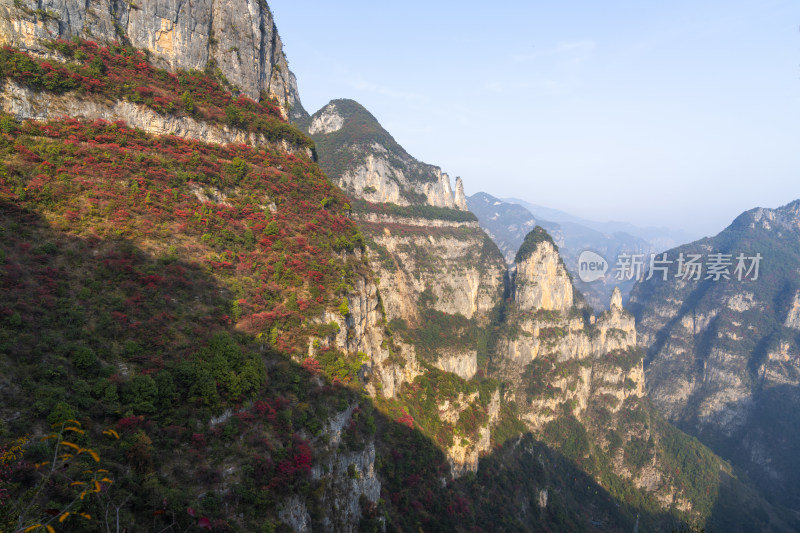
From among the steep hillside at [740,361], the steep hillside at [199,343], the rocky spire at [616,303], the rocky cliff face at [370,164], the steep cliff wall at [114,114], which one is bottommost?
the steep hillside at [740,361]

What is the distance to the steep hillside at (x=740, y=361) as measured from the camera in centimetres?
12950

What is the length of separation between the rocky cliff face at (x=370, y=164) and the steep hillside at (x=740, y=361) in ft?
422

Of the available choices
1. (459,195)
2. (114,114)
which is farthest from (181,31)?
(459,195)

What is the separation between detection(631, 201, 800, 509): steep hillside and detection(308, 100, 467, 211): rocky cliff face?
129m

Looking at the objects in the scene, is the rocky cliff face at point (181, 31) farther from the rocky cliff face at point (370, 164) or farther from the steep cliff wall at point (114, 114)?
the rocky cliff face at point (370, 164)

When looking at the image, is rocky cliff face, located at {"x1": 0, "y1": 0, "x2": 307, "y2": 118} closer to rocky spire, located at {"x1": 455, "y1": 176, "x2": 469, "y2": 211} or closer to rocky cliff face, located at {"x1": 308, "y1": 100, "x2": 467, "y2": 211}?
rocky cliff face, located at {"x1": 308, "y1": 100, "x2": 467, "y2": 211}

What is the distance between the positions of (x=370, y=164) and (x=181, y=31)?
2700 inches

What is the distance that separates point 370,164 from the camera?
11131 cm

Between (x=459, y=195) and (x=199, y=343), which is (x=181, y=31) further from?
(x=459, y=195)

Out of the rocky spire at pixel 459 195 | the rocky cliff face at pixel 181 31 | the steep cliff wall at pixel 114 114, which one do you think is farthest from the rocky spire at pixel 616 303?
the steep cliff wall at pixel 114 114

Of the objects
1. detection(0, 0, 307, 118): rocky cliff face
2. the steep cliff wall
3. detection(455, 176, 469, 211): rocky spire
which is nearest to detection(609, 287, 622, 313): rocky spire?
detection(455, 176, 469, 211): rocky spire

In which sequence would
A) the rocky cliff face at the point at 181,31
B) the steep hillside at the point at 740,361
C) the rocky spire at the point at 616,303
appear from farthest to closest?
1. the steep hillside at the point at 740,361
2. the rocky spire at the point at 616,303
3. the rocky cliff face at the point at 181,31

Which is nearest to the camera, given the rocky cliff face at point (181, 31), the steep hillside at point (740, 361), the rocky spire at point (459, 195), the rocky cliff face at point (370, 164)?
the rocky cliff face at point (181, 31)

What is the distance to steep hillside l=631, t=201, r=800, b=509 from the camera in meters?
130
